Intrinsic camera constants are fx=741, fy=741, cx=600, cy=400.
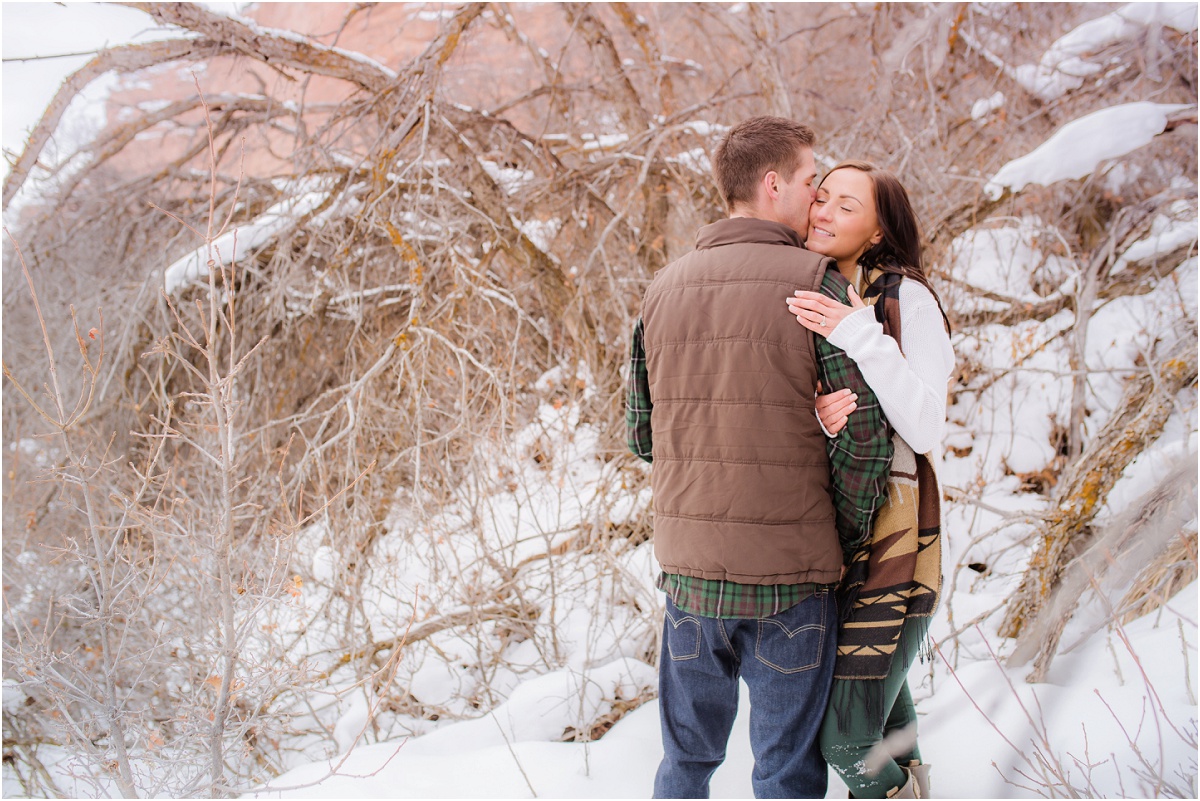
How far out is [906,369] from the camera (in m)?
1.55

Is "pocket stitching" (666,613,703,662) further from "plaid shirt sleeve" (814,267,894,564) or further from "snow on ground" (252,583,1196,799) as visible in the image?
"snow on ground" (252,583,1196,799)

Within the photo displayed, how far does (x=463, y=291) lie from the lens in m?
3.29

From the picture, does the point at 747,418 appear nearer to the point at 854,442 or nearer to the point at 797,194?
the point at 854,442

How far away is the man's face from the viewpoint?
5.80 ft

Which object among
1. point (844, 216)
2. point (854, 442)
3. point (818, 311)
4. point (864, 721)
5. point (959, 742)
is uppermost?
point (844, 216)

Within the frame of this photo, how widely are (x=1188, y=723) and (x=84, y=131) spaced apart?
749 cm

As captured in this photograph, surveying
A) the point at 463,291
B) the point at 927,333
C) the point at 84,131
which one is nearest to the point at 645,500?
the point at 463,291

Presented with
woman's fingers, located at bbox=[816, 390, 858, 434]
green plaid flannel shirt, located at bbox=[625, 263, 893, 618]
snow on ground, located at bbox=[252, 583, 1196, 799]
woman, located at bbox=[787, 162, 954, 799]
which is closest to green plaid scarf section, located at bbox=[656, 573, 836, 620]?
green plaid flannel shirt, located at bbox=[625, 263, 893, 618]

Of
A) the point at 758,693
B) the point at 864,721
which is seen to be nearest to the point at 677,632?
Result: the point at 758,693

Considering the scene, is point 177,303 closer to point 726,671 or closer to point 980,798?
point 726,671

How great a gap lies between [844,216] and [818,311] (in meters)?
0.42

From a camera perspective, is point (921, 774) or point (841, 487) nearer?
point (841, 487)

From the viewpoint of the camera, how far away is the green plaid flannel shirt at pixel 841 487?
1576mm

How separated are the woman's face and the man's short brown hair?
0.14m
